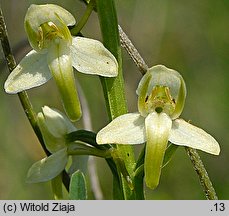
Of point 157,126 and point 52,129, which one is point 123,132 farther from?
point 52,129

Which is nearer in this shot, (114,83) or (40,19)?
(114,83)

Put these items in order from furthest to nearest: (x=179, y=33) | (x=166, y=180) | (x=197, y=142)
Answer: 1. (x=179, y=33)
2. (x=166, y=180)
3. (x=197, y=142)

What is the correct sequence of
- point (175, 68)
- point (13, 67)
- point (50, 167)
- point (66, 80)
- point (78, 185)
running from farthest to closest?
point (175, 68)
point (50, 167)
point (13, 67)
point (66, 80)
point (78, 185)

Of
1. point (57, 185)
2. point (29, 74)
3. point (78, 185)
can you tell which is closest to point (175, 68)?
point (57, 185)

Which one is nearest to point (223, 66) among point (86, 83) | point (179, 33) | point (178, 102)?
point (179, 33)

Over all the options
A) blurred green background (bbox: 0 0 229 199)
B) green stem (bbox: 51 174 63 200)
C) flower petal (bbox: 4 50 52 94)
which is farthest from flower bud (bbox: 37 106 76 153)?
blurred green background (bbox: 0 0 229 199)
